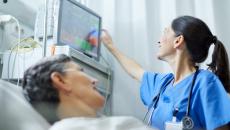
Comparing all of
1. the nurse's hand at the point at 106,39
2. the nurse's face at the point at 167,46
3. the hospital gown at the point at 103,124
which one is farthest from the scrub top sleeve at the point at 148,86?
the hospital gown at the point at 103,124

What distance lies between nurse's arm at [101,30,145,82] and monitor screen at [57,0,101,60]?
0.09 m

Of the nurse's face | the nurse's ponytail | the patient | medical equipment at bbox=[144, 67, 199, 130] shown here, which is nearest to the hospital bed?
the patient

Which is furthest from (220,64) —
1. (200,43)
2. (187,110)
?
(187,110)

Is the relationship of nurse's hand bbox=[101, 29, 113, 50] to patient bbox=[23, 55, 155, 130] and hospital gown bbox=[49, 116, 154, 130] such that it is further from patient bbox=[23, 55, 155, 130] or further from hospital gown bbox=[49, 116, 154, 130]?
hospital gown bbox=[49, 116, 154, 130]

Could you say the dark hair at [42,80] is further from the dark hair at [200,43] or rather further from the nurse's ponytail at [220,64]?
the nurse's ponytail at [220,64]

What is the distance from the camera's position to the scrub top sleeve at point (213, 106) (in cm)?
138

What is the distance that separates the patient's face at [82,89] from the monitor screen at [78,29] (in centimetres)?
72

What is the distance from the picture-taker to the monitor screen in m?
1.59

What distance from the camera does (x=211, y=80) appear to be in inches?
Result: 58.1

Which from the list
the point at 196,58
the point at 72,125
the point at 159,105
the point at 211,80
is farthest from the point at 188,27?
the point at 72,125

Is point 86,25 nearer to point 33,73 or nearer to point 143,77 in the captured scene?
point 143,77

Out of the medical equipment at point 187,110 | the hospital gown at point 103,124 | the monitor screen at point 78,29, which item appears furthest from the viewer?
the monitor screen at point 78,29

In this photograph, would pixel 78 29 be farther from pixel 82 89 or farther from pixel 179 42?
pixel 82 89

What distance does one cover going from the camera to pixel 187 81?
152 centimetres
